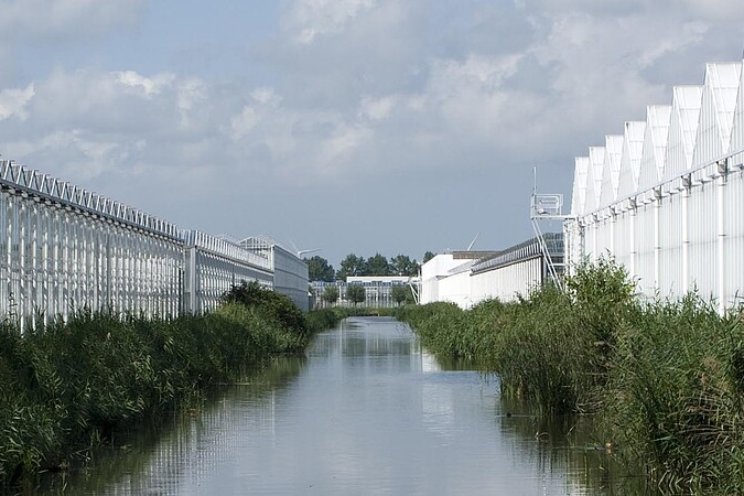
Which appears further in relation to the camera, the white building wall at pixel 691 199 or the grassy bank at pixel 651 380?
the white building wall at pixel 691 199

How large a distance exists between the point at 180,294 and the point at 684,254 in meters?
27.3

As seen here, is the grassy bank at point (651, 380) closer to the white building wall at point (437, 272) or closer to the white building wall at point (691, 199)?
the white building wall at point (691, 199)

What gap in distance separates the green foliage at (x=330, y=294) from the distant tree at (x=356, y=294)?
1869 millimetres

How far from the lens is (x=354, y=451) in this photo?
18344 millimetres

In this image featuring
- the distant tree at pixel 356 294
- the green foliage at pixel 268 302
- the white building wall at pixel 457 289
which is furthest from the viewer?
the distant tree at pixel 356 294

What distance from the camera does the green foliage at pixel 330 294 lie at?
177 metres

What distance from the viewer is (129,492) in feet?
48.0

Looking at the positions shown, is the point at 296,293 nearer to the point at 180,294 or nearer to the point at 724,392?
the point at 180,294

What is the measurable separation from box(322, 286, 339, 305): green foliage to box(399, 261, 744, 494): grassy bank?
15061 cm

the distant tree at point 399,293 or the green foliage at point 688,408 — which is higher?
the distant tree at point 399,293

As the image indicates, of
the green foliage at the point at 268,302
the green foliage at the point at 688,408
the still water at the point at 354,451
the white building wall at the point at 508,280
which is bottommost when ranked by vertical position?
the still water at the point at 354,451

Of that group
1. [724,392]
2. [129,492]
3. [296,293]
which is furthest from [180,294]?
[296,293]

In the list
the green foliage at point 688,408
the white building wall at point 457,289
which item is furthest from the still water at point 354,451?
the white building wall at point 457,289

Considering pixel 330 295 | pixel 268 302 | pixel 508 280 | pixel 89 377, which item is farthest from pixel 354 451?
pixel 330 295
